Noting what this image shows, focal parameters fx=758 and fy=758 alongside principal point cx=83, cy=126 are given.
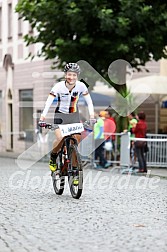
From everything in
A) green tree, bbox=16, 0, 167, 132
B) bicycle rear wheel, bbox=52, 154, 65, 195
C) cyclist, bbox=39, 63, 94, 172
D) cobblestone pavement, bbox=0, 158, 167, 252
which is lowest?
cobblestone pavement, bbox=0, 158, 167, 252

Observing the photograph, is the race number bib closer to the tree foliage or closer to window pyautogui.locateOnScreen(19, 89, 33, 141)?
the tree foliage

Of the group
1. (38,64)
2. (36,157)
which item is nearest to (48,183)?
(36,157)

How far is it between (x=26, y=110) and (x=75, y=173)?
27.0 meters

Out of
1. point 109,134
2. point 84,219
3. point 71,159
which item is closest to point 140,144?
point 109,134

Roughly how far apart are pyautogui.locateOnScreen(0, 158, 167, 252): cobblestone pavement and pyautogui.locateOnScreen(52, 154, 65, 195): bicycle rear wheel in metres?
0.11

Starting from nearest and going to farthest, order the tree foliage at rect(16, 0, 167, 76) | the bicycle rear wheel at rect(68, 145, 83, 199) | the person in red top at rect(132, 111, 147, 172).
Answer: the bicycle rear wheel at rect(68, 145, 83, 199)
the person in red top at rect(132, 111, 147, 172)
the tree foliage at rect(16, 0, 167, 76)

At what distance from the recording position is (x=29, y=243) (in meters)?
7.25

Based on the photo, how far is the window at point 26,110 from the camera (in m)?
36.8

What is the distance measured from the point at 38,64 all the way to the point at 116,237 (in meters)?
28.0

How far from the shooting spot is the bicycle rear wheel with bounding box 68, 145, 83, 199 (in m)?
10.6

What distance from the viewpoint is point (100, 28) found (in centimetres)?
2230

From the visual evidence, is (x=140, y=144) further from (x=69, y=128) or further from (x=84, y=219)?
(x=84, y=219)

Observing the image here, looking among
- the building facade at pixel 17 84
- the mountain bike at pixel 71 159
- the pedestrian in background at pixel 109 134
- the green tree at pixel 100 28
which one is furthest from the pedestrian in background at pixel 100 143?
the building facade at pixel 17 84

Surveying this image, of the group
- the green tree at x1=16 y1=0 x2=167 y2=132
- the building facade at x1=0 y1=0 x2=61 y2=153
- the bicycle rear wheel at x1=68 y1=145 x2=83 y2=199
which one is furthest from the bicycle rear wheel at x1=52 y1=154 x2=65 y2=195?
the building facade at x1=0 y1=0 x2=61 y2=153
